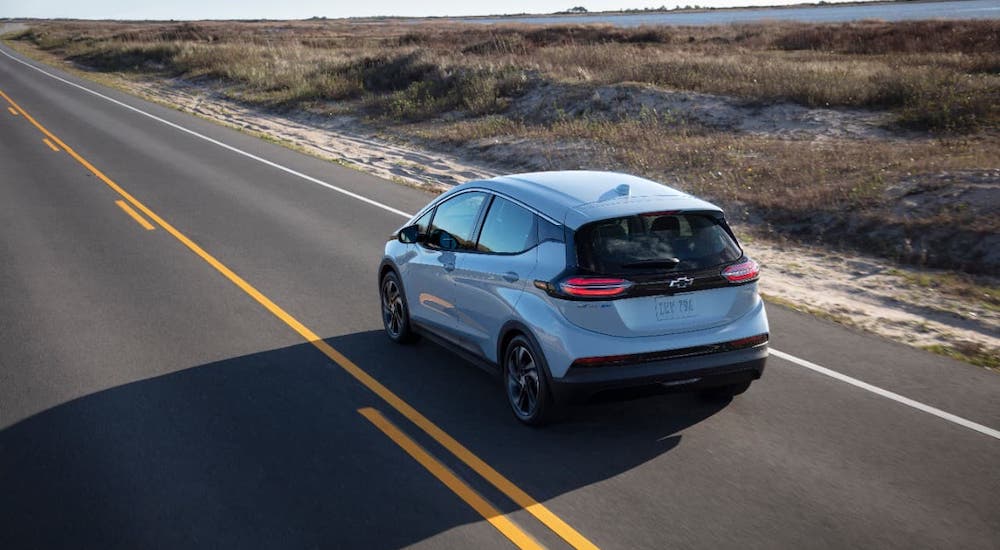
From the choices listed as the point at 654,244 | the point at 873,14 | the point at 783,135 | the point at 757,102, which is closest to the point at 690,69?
the point at 757,102

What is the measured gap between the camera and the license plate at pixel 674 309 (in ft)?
21.0

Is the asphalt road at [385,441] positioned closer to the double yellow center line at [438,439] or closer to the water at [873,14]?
the double yellow center line at [438,439]

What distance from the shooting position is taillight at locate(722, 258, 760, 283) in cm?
656

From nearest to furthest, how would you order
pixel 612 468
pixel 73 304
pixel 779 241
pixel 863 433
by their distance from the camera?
pixel 612 468
pixel 863 433
pixel 73 304
pixel 779 241

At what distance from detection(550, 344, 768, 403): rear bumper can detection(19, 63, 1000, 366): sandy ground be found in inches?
129

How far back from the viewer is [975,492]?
5762 millimetres

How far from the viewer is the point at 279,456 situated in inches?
255

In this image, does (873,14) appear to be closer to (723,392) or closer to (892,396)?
(892,396)

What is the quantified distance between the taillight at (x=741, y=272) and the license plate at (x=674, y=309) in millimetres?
332

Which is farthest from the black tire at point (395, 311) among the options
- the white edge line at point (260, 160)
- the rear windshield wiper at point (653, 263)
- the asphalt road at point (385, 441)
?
the white edge line at point (260, 160)

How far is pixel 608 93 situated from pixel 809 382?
62.1 feet

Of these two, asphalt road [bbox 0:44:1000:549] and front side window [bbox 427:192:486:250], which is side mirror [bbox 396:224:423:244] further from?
asphalt road [bbox 0:44:1000:549]

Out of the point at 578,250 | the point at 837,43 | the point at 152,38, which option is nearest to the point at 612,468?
the point at 578,250

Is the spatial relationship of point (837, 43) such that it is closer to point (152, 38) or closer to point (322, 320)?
point (322, 320)
